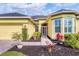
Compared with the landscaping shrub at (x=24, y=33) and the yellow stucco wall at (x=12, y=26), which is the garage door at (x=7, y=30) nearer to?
the yellow stucco wall at (x=12, y=26)

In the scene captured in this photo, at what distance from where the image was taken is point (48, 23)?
311 inches

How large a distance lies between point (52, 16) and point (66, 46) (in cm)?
101

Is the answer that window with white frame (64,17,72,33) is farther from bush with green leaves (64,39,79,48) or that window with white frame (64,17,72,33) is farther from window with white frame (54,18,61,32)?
bush with green leaves (64,39,79,48)

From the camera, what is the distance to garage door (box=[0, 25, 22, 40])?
7988 millimetres

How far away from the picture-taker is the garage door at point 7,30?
26.2ft

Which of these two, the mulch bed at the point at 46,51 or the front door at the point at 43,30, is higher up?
the front door at the point at 43,30

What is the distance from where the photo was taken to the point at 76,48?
7.90 metres

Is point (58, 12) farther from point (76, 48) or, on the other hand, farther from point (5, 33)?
point (5, 33)

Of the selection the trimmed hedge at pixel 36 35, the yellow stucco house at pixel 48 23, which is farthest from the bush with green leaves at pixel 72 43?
the trimmed hedge at pixel 36 35

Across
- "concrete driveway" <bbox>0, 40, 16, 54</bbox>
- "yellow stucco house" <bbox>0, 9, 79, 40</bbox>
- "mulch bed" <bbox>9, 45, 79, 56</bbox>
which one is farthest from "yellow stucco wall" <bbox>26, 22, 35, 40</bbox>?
"concrete driveway" <bbox>0, 40, 16, 54</bbox>

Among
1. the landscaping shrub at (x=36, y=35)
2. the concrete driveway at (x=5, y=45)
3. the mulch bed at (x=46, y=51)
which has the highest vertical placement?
the landscaping shrub at (x=36, y=35)

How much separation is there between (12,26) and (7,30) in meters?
0.21

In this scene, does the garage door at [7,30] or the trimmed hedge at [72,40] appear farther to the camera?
the garage door at [7,30]

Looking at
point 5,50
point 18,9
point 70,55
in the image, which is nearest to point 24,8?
point 18,9
